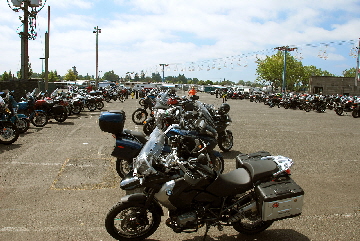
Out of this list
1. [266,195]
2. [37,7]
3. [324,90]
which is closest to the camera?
[266,195]

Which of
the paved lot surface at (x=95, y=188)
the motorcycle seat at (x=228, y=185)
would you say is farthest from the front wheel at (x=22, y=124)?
the motorcycle seat at (x=228, y=185)

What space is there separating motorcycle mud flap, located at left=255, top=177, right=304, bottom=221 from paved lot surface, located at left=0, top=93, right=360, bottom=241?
0.64m

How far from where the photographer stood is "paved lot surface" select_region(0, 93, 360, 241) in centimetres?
428

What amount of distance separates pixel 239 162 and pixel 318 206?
5.88 feet

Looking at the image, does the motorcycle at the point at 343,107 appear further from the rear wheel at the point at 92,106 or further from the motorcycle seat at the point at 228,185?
the motorcycle seat at the point at 228,185

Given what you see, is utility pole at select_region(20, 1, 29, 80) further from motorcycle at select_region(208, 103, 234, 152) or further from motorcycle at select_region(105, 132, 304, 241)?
motorcycle at select_region(105, 132, 304, 241)

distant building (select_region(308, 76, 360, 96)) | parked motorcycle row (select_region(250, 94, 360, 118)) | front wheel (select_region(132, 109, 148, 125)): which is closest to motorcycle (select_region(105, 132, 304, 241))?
front wheel (select_region(132, 109, 148, 125))

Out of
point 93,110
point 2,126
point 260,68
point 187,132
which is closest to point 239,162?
point 187,132

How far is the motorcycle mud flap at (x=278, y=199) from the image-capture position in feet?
11.9

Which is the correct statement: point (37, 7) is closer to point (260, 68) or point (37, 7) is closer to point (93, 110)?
point (93, 110)

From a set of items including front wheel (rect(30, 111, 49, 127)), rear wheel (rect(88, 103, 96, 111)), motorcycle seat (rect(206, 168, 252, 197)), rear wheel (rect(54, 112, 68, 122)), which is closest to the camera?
motorcycle seat (rect(206, 168, 252, 197))

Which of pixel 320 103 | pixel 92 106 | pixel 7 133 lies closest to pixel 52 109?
pixel 7 133

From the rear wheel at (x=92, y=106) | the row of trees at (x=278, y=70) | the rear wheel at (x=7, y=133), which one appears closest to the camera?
the rear wheel at (x=7, y=133)

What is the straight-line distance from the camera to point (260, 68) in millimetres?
86375
